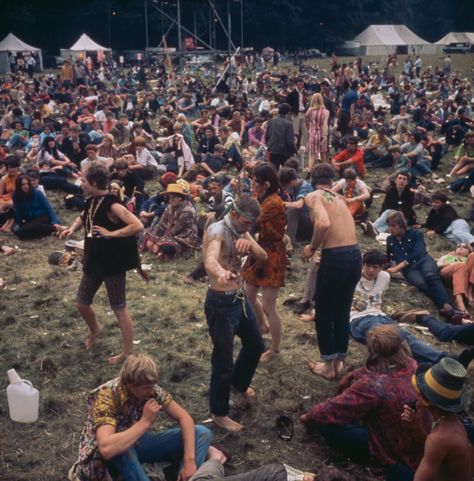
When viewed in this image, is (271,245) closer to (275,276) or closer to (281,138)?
(275,276)

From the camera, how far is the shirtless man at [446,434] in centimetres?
326

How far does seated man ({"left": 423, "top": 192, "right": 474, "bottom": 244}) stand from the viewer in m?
9.34

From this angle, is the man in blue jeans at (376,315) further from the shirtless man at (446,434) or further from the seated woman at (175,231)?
the seated woman at (175,231)

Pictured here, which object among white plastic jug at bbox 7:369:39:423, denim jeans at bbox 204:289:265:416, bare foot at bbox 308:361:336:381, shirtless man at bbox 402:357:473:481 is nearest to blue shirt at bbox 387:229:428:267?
bare foot at bbox 308:361:336:381

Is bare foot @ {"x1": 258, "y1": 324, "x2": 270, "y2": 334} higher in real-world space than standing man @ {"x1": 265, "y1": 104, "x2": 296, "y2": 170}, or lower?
lower

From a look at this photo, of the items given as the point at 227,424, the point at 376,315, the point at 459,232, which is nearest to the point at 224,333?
the point at 227,424

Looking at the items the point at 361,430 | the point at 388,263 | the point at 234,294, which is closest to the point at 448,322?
the point at 388,263

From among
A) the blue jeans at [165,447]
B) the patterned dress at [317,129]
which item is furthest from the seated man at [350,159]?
the blue jeans at [165,447]

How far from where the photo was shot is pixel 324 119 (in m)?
12.9

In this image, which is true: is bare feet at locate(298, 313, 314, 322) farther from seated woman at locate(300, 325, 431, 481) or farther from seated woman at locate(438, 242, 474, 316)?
seated woman at locate(300, 325, 431, 481)

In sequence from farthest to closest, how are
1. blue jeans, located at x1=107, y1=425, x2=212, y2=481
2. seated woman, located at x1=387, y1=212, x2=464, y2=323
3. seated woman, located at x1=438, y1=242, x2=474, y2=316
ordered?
1. seated woman, located at x1=387, y1=212, x2=464, y2=323
2. seated woman, located at x1=438, y1=242, x2=474, y2=316
3. blue jeans, located at x1=107, y1=425, x2=212, y2=481

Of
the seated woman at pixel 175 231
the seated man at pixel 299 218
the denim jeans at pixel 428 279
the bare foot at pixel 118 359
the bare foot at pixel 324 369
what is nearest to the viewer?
the bare foot at pixel 324 369

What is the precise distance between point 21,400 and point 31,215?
5605 millimetres

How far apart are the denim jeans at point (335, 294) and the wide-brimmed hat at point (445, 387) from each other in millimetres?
1780
